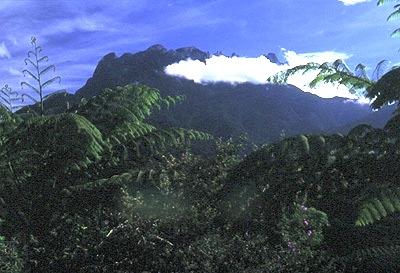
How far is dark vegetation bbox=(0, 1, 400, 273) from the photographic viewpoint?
4.59m

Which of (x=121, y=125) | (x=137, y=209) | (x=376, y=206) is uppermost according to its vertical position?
(x=121, y=125)

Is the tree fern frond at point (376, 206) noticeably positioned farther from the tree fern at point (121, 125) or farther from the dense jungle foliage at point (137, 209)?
the tree fern at point (121, 125)

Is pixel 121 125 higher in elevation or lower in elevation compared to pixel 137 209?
higher

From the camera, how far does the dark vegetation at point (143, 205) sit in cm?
459

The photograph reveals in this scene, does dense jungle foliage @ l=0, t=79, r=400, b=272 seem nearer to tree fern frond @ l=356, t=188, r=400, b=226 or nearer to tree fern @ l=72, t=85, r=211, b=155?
tree fern @ l=72, t=85, r=211, b=155

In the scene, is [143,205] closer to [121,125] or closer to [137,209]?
[137,209]

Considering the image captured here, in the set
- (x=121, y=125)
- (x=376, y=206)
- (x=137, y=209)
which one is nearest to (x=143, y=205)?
(x=137, y=209)

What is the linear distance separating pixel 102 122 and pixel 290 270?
2.38m

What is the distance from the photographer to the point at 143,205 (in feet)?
18.4

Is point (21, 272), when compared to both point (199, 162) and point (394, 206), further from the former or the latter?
point (394, 206)

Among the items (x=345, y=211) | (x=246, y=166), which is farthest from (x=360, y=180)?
(x=345, y=211)

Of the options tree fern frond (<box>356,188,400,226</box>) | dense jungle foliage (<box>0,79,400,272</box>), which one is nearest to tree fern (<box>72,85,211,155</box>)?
dense jungle foliage (<box>0,79,400,272</box>)

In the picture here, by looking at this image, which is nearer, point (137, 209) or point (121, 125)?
point (137, 209)

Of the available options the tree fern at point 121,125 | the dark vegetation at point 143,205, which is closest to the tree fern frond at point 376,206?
the dark vegetation at point 143,205
